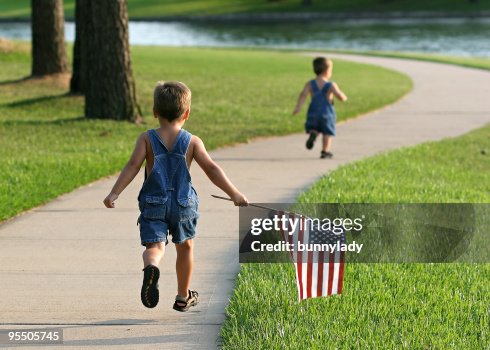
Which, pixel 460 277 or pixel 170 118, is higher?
pixel 170 118

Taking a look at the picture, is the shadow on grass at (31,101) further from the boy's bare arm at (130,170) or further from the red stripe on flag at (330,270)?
the red stripe on flag at (330,270)

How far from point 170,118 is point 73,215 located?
3722 millimetres

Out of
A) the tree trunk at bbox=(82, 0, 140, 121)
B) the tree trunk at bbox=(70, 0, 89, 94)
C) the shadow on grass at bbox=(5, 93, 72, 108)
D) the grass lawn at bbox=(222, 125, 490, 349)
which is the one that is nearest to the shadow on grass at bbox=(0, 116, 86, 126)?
the tree trunk at bbox=(82, 0, 140, 121)

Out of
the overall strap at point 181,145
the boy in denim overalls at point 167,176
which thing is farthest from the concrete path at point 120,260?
the overall strap at point 181,145

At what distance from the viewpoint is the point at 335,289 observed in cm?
623

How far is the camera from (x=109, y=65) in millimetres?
15898

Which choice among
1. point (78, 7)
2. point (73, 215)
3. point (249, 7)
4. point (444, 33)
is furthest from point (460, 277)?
point (249, 7)

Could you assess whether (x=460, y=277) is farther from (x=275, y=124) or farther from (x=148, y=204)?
(x=275, y=124)

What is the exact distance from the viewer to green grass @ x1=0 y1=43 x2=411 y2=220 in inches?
445

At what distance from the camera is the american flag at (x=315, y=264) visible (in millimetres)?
6070

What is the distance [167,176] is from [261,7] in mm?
87603

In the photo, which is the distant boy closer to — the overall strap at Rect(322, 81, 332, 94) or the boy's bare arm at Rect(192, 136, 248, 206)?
the overall strap at Rect(322, 81, 332, 94)

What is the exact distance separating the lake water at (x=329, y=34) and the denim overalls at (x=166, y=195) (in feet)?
144

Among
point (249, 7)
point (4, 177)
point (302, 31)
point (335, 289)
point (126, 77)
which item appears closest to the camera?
point (335, 289)
